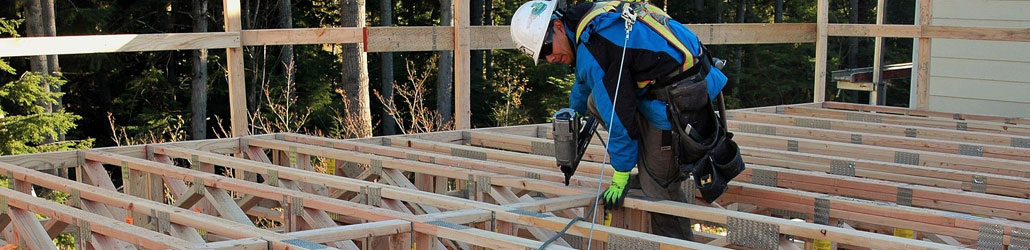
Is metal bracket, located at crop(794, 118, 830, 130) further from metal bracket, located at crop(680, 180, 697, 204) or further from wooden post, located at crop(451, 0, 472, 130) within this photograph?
metal bracket, located at crop(680, 180, 697, 204)

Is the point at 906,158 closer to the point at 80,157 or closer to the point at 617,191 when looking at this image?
the point at 617,191

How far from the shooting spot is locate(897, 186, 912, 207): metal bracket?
17.6 ft

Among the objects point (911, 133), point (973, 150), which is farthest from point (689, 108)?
point (911, 133)

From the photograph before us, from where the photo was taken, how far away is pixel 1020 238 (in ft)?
14.3

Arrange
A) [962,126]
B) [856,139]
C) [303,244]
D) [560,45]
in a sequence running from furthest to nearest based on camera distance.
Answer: [962,126], [856,139], [560,45], [303,244]

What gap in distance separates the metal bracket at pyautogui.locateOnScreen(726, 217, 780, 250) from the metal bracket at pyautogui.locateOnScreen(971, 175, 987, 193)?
1611 mm

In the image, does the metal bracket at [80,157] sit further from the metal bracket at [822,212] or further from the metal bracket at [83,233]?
the metal bracket at [822,212]

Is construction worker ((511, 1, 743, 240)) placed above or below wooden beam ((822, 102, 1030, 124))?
above

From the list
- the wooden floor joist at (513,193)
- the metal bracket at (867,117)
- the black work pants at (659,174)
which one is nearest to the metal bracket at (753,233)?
the wooden floor joist at (513,193)

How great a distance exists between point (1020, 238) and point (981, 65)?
22.0 feet

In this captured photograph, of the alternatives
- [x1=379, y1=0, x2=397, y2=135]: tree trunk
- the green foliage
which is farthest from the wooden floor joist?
[x1=379, y1=0, x2=397, y2=135]: tree trunk

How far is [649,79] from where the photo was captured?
5004 mm

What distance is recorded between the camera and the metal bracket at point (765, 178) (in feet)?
19.4

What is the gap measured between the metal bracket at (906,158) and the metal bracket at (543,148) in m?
2.06
